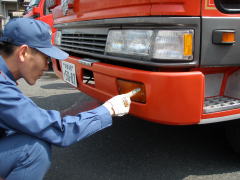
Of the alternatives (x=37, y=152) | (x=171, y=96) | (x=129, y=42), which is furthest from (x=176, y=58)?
(x=37, y=152)

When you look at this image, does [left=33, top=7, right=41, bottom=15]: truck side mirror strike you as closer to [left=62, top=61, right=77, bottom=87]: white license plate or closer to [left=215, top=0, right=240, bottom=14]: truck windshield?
[left=62, top=61, right=77, bottom=87]: white license plate

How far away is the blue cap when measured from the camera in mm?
1472

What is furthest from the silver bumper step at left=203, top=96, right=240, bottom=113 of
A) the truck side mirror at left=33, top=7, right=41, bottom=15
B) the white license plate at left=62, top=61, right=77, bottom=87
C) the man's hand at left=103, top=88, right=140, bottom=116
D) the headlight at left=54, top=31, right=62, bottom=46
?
the truck side mirror at left=33, top=7, right=41, bottom=15

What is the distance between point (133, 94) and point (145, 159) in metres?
0.84

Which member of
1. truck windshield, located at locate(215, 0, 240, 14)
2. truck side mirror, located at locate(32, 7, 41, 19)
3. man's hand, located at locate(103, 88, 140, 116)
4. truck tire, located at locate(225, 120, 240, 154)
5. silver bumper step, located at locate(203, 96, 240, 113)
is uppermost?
truck side mirror, located at locate(32, 7, 41, 19)

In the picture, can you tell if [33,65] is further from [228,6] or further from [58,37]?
[58,37]

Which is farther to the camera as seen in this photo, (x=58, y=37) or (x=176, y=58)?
(x=58, y=37)

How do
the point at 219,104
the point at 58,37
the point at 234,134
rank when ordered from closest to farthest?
the point at 219,104
the point at 234,134
the point at 58,37

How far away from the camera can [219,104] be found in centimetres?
180

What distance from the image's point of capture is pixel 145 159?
7.95ft

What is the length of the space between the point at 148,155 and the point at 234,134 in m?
0.72

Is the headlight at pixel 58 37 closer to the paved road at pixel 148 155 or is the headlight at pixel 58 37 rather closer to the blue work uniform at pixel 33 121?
the paved road at pixel 148 155

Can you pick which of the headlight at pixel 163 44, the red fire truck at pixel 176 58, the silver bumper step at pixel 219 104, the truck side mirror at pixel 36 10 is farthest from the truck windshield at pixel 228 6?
the truck side mirror at pixel 36 10

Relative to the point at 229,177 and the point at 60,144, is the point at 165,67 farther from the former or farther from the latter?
the point at 229,177
